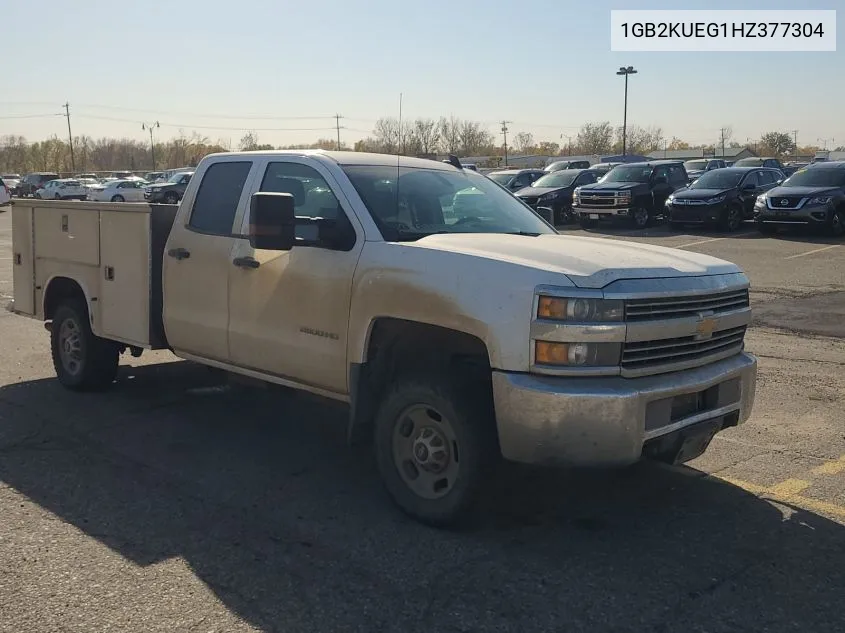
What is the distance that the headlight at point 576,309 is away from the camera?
4.04 meters

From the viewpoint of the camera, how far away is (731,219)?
23.0 m

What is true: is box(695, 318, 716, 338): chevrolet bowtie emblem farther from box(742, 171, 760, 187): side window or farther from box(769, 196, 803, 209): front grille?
box(742, 171, 760, 187): side window

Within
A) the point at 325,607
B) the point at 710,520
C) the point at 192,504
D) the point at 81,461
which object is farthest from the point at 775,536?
the point at 81,461

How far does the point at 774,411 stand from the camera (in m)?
6.80

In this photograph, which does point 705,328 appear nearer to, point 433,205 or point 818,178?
point 433,205

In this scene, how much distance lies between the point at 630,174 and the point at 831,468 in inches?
853

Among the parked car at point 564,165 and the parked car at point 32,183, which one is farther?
the parked car at point 32,183

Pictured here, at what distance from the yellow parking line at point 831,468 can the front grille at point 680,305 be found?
134 cm

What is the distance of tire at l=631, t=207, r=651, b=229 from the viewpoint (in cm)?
2501

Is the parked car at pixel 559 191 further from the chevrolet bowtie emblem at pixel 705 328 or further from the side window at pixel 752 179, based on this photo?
the chevrolet bowtie emblem at pixel 705 328

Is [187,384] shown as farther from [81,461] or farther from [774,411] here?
[774,411]

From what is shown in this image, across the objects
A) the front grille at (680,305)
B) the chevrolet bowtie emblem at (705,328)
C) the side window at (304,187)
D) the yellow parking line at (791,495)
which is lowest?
the yellow parking line at (791,495)

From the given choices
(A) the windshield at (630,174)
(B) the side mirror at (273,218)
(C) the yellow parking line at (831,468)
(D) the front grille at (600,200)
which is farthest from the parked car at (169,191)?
(C) the yellow parking line at (831,468)

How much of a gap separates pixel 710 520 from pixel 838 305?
8.52 meters
